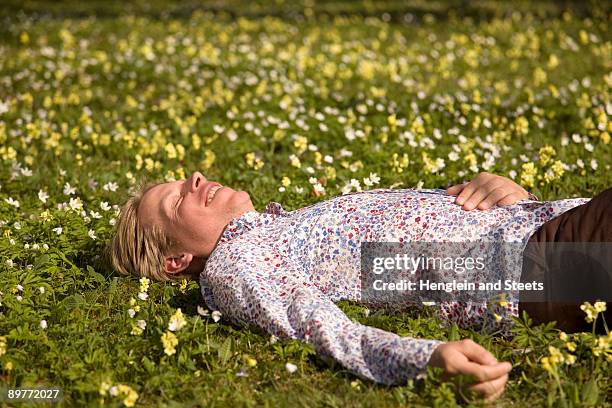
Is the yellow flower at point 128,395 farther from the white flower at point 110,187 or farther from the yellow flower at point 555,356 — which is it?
the white flower at point 110,187

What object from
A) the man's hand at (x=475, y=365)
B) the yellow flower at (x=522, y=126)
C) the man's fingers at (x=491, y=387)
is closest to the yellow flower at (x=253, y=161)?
the yellow flower at (x=522, y=126)

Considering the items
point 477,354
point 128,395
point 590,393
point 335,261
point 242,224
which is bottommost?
point 590,393

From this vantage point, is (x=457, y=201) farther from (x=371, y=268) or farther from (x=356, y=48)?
(x=356, y=48)

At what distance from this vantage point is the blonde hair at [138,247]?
4.78 m

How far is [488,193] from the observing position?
14.6 ft

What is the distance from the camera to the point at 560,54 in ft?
34.7

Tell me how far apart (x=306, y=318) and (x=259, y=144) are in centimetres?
352

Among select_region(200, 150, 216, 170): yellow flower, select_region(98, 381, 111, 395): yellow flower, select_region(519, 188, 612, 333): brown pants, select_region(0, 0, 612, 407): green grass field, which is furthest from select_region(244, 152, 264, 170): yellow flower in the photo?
select_region(98, 381, 111, 395): yellow flower

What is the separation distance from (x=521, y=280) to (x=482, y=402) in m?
0.75

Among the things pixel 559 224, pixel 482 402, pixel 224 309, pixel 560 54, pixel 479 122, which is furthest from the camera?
pixel 560 54

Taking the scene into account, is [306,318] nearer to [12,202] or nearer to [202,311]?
[202,311]

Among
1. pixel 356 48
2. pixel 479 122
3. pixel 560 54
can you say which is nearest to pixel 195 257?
pixel 479 122

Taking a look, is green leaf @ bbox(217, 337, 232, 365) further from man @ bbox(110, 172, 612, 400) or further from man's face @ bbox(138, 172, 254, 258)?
man's face @ bbox(138, 172, 254, 258)

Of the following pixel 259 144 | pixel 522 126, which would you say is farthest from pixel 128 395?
pixel 522 126
